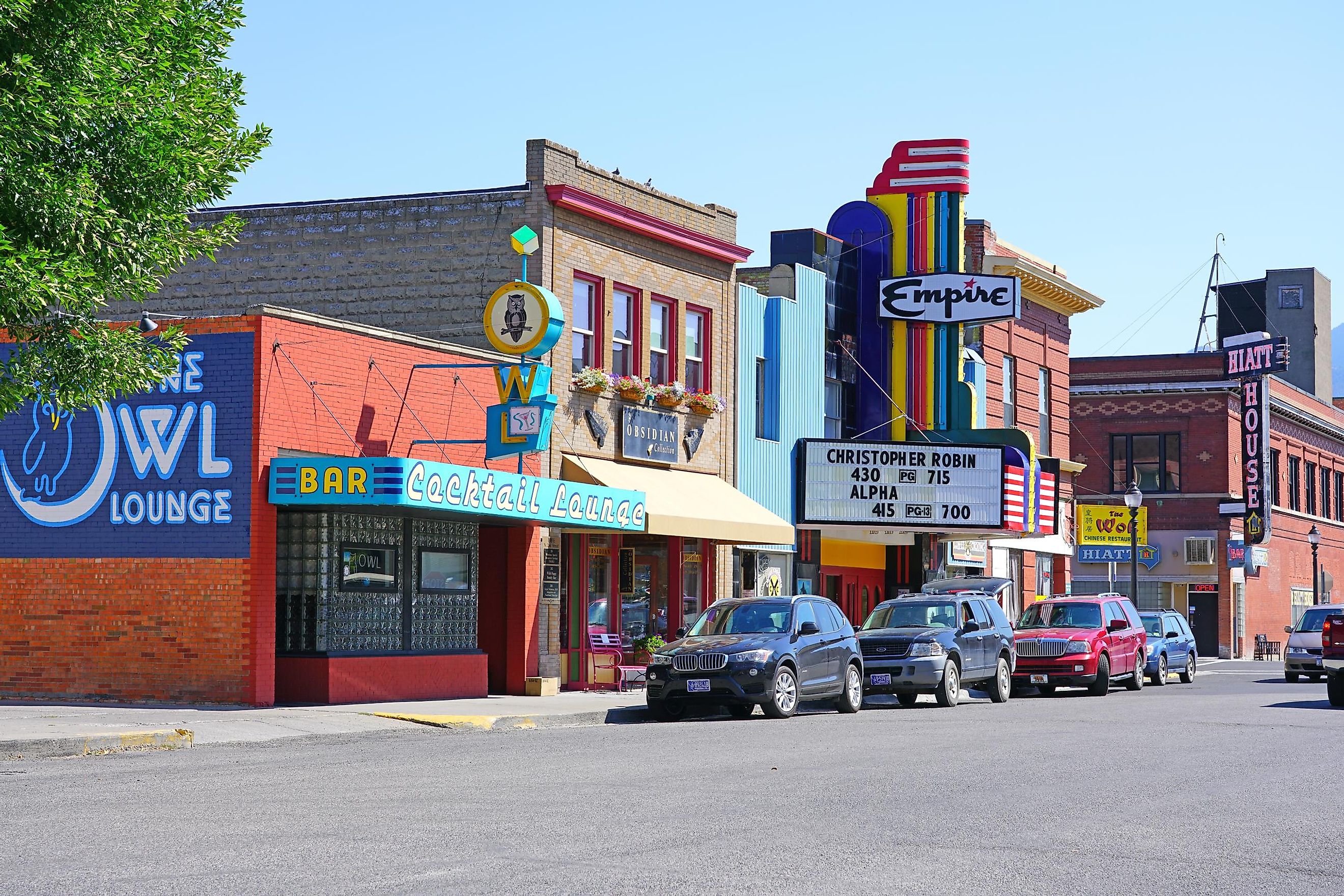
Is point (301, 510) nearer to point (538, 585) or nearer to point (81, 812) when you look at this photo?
point (538, 585)

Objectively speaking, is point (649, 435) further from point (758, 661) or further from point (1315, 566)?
point (1315, 566)

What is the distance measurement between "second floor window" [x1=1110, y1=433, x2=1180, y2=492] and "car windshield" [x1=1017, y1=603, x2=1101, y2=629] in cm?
3182

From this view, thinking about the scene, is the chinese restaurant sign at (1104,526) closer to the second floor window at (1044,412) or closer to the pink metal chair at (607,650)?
the second floor window at (1044,412)

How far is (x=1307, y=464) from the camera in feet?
221

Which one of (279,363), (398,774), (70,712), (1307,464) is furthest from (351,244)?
(1307,464)

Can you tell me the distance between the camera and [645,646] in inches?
1088

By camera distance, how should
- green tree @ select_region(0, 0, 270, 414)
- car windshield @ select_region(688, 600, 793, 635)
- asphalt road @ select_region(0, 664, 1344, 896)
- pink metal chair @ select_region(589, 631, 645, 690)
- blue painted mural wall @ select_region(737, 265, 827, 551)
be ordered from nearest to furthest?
asphalt road @ select_region(0, 664, 1344, 896), green tree @ select_region(0, 0, 270, 414), car windshield @ select_region(688, 600, 793, 635), pink metal chair @ select_region(589, 631, 645, 690), blue painted mural wall @ select_region(737, 265, 827, 551)

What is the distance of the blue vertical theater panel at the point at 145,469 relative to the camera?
2055 cm

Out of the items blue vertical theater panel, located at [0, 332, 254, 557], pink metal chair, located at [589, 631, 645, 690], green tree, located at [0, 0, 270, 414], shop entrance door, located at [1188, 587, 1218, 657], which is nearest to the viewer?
green tree, located at [0, 0, 270, 414]

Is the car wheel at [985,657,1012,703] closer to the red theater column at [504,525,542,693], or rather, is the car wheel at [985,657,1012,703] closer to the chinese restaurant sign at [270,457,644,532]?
the red theater column at [504,525,542,693]

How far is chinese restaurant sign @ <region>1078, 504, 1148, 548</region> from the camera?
57031 mm

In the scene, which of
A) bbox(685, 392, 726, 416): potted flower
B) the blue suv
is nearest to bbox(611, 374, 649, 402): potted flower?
bbox(685, 392, 726, 416): potted flower

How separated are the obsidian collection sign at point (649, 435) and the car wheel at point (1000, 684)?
657 centimetres

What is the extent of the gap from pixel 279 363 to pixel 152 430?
194cm
